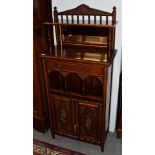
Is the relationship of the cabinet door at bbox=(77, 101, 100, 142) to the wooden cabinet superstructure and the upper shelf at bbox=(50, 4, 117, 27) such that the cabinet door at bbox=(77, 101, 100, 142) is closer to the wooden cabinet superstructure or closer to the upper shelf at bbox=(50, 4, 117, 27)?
the wooden cabinet superstructure

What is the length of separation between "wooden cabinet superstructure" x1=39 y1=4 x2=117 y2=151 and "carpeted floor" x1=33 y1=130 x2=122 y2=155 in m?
0.11

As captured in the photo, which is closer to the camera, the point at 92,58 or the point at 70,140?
the point at 92,58

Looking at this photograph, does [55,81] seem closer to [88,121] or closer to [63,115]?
[63,115]

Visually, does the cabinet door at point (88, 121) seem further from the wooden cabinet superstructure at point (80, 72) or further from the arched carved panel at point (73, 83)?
the arched carved panel at point (73, 83)

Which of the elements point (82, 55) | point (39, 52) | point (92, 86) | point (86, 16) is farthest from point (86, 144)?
point (86, 16)

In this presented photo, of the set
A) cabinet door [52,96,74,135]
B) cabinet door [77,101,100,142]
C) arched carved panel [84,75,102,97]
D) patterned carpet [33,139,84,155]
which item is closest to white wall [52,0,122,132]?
arched carved panel [84,75,102,97]

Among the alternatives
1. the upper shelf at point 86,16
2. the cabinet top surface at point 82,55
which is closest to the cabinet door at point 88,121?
the cabinet top surface at point 82,55

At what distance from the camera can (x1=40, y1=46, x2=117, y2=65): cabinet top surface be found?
167 centimetres

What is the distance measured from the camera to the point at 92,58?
1732 mm
